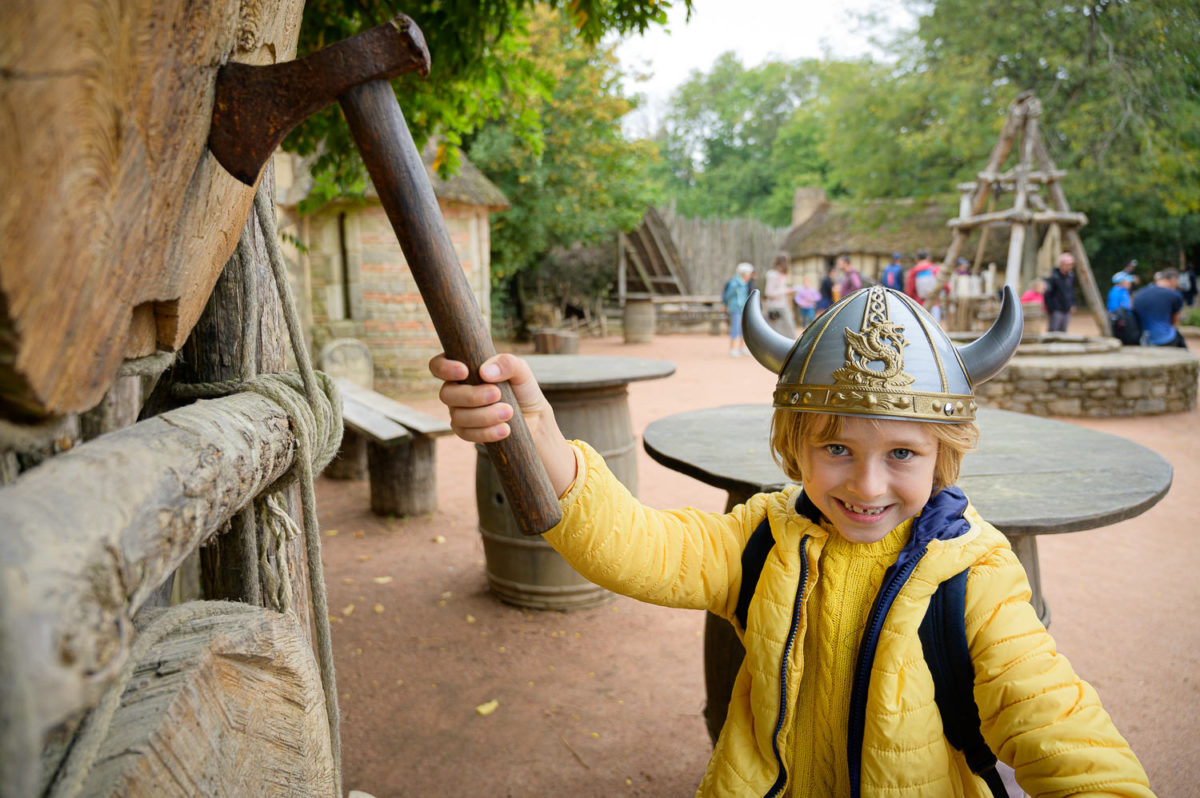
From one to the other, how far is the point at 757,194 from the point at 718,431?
35294 millimetres

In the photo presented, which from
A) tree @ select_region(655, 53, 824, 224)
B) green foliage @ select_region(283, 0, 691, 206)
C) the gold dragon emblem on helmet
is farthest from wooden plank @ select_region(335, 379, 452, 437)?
tree @ select_region(655, 53, 824, 224)

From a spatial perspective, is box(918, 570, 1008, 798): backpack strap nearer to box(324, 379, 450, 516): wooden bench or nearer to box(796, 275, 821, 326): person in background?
box(324, 379, 450, 516): wooden bench

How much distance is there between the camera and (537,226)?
464 inches

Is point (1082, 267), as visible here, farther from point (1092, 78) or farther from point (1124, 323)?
point (1092, 78)

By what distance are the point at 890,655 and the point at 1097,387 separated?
8.15 metres

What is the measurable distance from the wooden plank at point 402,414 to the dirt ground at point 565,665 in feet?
2.06

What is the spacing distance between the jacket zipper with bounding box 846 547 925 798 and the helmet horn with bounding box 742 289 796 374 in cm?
44

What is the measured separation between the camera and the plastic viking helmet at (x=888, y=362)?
1255 millimetres

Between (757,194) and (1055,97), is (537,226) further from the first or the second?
(757,194)

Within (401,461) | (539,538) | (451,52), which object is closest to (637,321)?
(401,461)

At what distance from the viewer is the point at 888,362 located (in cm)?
127

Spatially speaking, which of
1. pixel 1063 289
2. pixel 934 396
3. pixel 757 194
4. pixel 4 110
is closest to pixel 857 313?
pixel 934 396

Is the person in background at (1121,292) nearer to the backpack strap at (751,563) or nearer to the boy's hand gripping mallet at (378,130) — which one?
the backpack strap at (751,563)

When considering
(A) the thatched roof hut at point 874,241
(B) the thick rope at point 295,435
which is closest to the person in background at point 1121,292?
(A) the thatched roof hut at point 874,241
